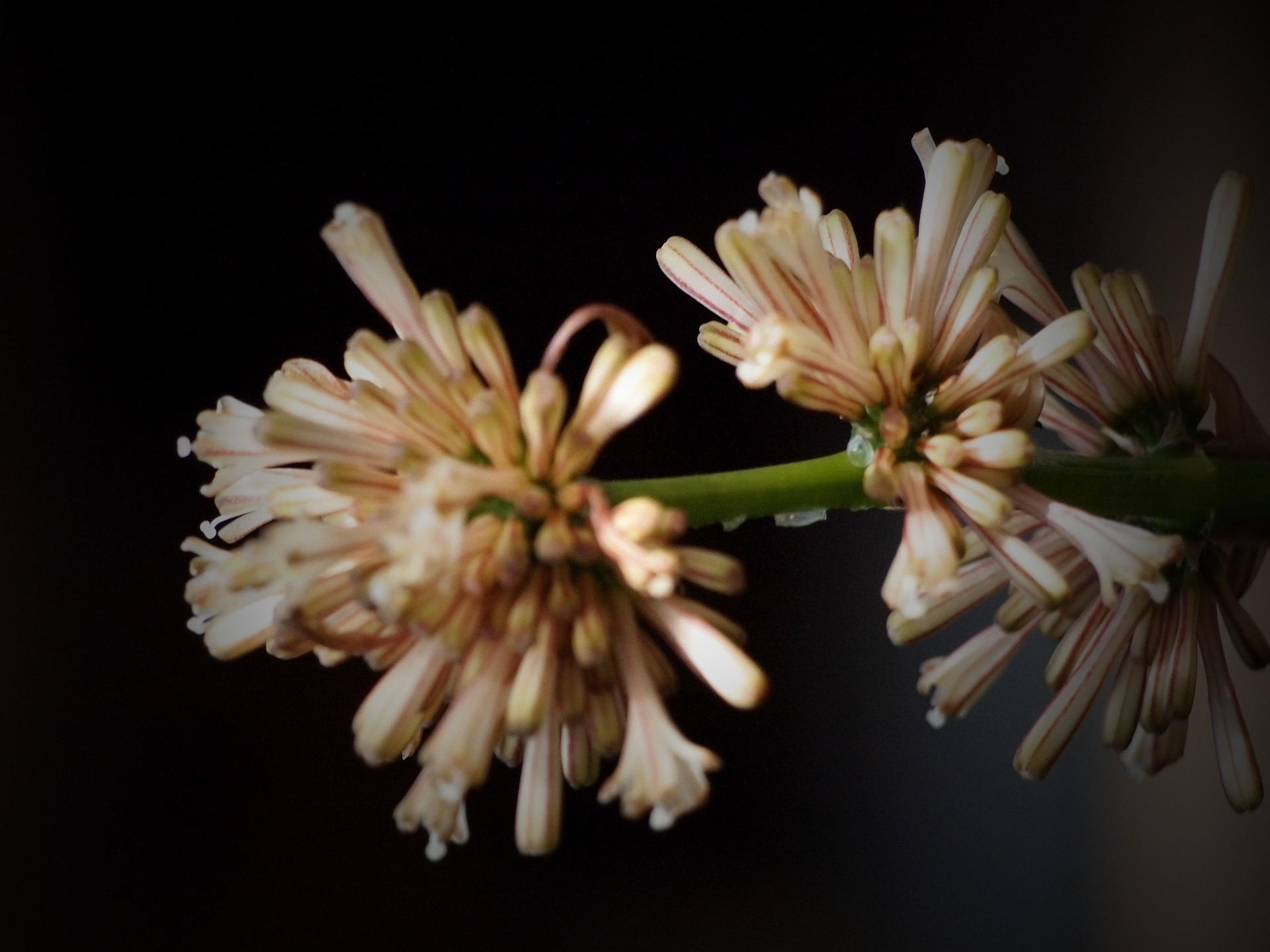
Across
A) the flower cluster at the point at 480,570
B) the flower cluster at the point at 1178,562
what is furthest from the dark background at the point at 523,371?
the flower cluster at the point at 480,570

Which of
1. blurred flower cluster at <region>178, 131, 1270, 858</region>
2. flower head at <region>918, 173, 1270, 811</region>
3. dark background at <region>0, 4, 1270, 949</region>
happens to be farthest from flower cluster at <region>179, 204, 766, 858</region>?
dark background at <region>0, 4, 1270, 949</region>

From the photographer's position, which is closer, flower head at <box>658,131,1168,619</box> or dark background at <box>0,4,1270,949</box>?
flower head at <box>658,131,1168,619</box>

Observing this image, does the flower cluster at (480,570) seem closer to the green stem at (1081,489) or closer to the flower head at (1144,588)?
the green stem at (1081,489)

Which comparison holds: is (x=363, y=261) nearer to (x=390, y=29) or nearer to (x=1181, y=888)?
(x=390, y=29)

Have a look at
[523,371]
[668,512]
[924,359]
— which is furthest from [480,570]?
[523,371]

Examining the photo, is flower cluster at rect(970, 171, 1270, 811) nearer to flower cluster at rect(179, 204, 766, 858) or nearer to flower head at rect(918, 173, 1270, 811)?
flower head at rect(918, 173, 1270, 811)

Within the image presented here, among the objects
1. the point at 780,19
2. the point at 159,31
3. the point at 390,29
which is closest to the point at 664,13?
the point at 780,19

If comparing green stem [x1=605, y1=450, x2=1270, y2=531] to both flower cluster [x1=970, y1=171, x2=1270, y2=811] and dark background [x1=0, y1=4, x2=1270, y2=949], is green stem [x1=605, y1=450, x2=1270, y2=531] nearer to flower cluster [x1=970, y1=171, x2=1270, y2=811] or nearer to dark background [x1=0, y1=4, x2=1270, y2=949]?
flower cluster [x1=970, y1=171, x2=1270, y2=811]
